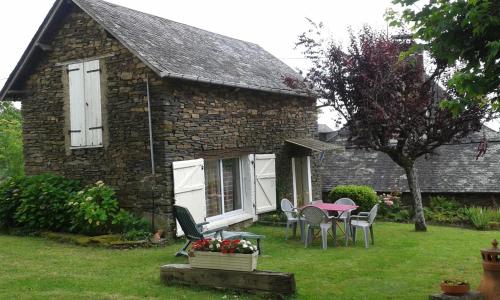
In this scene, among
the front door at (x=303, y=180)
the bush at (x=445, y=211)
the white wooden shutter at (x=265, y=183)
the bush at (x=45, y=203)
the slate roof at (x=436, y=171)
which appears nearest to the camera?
the bush at (x=45, y=203)

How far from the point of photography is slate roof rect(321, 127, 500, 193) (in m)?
16.0

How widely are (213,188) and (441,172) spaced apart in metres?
9.21

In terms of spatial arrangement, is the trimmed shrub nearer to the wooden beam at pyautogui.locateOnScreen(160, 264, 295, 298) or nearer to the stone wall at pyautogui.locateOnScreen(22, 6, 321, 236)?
the stone wall at pyautogui.locateOnScreen(22, 6, 321, 236)

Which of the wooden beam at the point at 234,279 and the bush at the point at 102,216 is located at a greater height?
the bush at the point at 102,216

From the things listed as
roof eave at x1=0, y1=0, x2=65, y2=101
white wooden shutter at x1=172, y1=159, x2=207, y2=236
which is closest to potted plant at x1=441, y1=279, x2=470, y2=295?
white wooden shutter at x1=172, y1=159, x2=207, y2=236

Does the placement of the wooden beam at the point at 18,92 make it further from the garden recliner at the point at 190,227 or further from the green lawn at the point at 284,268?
the garden recliner at the point at 190,227

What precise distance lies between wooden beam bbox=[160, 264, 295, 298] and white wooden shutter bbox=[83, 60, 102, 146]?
5.36 meters

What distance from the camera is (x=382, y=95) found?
1039 cm

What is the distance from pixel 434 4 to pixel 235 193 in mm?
8233

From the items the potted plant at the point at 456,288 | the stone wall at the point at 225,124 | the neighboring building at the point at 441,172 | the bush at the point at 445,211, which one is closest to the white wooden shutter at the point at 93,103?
the stone wall at the point at 225,124

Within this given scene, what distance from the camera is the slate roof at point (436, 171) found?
16.0 m

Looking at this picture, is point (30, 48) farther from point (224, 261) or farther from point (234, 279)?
point (234, 279)

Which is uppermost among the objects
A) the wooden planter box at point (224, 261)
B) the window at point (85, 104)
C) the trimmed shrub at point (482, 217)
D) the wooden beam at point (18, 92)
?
the wooden beam at point (18, 92)

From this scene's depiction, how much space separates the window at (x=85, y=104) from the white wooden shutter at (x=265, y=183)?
4.03 metres
